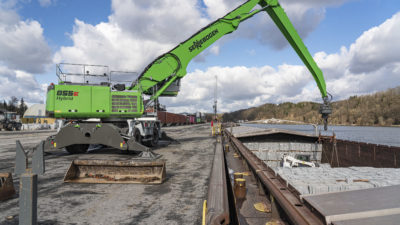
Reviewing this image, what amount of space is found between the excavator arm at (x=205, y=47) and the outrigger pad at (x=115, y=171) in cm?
616

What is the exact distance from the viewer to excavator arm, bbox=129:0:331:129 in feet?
43.1

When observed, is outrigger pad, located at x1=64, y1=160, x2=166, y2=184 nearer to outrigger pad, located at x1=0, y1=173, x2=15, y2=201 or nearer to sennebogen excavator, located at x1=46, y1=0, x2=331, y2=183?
outrigger pad, located at x1=0, y1=173, x2=15, y2=201

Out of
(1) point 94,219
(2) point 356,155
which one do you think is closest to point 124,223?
(1) point 94,219

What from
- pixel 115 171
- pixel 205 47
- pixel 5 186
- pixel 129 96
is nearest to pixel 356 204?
pixel 115 171

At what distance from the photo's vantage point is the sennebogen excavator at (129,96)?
31.4 feet

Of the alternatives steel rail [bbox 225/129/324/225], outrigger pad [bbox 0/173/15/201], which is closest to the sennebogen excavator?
outrigger pad [bbox 0/173/15/201]

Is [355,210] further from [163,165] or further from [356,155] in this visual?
[356,155]

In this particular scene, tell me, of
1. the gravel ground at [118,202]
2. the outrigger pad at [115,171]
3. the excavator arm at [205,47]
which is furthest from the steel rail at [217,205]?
the excavator arm at [205,47]

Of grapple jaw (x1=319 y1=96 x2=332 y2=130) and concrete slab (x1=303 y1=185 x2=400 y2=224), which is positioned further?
grapple jaw (x1=319 y1=96 x2=332 y2=130)

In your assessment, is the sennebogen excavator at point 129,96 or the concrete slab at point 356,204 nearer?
the concrete slab at point 356,204

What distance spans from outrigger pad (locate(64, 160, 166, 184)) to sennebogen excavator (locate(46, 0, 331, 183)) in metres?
2.86

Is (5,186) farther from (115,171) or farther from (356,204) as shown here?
(356,204)

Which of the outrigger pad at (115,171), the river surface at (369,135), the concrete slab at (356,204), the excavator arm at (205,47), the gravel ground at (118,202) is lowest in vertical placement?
the river surface at (369,135)

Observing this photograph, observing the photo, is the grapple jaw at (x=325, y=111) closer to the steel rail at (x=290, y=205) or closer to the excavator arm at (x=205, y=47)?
the excavator arm at (x=205, y=47)
